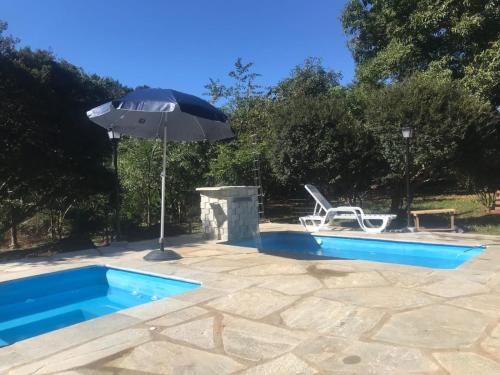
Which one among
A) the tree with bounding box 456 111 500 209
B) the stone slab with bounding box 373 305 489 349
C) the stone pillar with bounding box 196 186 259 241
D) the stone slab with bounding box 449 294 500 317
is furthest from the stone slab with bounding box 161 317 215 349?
the tree with bounding box 456 111 500 209

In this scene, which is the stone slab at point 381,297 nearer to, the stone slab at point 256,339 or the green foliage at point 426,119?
the stone slab at point 256,339

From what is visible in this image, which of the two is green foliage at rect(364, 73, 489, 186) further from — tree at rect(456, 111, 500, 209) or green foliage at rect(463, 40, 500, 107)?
green foliage at rect(463, 40, 500, 107)

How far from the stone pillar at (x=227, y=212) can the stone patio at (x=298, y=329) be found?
3367 mm

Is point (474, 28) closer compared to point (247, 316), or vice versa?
point (247, 316)

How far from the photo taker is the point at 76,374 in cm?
275

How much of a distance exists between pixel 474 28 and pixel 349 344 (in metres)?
14.3

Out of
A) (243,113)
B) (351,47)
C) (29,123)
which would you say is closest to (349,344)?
(29,123)

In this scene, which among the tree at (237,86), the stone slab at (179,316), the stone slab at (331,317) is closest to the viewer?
the stone slab at (331,317)

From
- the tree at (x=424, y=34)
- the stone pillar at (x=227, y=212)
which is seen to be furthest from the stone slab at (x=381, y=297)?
the tree at (x=424, y=34)

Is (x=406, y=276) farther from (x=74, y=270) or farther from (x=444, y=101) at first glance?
(x=444, y=101)

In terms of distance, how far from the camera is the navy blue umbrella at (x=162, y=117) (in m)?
5.89

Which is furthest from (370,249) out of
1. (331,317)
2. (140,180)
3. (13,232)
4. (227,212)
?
(13,232)

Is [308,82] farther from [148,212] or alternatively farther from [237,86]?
[148,212]

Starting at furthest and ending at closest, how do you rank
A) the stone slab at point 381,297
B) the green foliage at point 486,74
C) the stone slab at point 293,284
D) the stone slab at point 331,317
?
the green foliage at point 486,74 < the stone slab at point 293,284 < the stone slab at point 381,297 < the stone slab at point 331,317
